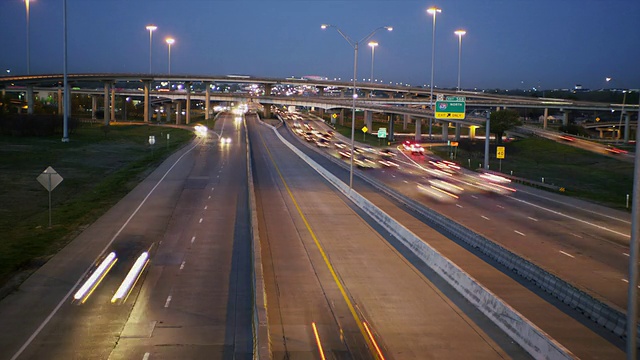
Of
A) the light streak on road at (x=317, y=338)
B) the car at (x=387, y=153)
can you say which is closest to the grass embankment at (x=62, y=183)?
the light streak on road at (x=317, y=338)

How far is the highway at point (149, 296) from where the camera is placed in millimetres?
15742

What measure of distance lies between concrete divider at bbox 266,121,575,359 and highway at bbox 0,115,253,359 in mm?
6463

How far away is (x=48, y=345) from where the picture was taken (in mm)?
15641

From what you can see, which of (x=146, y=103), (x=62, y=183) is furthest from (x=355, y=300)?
(x=146, y=103)

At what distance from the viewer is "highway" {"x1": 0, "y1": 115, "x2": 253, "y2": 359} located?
620 inches

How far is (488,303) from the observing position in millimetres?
18391

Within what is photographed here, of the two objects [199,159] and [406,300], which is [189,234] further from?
[199,159]

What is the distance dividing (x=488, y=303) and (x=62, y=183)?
3956cm

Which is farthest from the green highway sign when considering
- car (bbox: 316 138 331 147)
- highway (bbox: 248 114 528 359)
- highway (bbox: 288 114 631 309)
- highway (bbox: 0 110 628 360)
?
car (bbox: 316 138 331 147)

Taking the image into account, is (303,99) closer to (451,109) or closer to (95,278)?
(451,109)

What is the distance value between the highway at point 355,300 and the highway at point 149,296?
3.91 ft

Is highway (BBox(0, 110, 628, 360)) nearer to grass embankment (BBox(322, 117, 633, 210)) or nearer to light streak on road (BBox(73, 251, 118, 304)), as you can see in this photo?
light streak on road (BBox(73, 251, 118, 304))

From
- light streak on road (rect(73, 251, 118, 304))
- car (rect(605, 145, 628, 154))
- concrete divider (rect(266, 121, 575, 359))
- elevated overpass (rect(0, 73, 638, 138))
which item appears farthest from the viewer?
elevated overpass (rect(0, 73, 638, 138))

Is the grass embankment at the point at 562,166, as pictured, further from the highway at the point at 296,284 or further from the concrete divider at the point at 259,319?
the concrete divider at the point at 259,319
